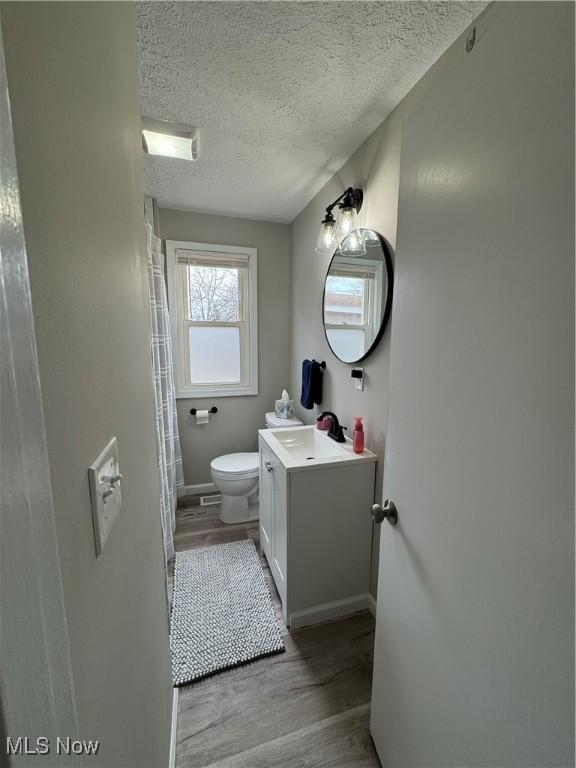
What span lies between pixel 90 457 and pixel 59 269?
269 mm

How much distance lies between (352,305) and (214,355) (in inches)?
58.4

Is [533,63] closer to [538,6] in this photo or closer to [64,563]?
[538,6]

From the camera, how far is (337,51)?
111 centimetres

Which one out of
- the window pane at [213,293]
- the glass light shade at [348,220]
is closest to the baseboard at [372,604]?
the glass light shade at [348,220]

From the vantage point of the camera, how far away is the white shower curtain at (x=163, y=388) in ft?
6.25

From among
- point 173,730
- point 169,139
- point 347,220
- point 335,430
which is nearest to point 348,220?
point 347,220

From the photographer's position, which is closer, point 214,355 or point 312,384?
point 312,384

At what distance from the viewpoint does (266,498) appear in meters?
1.83

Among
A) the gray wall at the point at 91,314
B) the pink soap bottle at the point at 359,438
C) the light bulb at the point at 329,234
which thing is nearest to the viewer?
the gray wall at the point at 91,314

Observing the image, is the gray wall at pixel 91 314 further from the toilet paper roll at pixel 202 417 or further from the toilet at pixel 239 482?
the toilet paper roll at pixel 202 417

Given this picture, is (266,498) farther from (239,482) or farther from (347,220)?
(347,220)

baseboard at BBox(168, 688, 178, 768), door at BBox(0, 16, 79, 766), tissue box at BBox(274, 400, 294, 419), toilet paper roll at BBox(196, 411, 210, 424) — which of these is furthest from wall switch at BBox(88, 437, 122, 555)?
toilet paper roll at BBox(196, 411, 210, 424)

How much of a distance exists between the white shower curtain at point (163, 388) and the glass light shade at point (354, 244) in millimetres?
1128

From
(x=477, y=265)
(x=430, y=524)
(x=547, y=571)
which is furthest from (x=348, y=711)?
(x=477, y=265)
